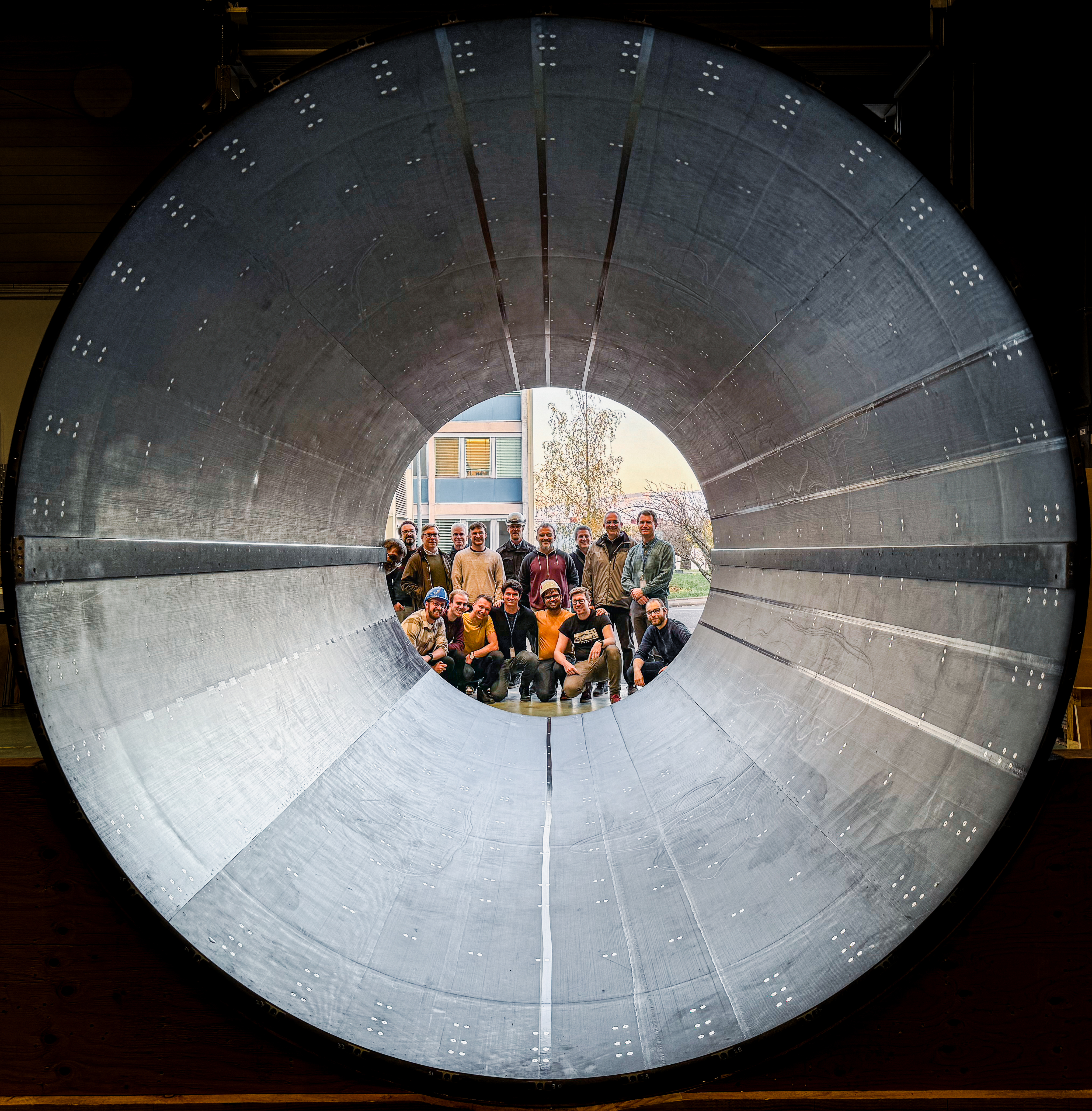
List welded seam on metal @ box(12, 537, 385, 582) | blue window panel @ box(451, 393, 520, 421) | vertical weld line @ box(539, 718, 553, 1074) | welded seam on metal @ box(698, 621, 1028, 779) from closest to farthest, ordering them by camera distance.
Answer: welded seam on metal @ box(12, 537, 385, 582), welded seam on metal @ box(698, 621, 1028, 779), vertical weld line @ box(539, 718, 553, 1074), blue window panel @ box(451, 393, 520, 421)

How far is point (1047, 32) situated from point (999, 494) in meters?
2.61

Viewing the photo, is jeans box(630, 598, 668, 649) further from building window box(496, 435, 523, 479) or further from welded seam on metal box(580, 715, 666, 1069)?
building window box(496, 435, 523, 479)

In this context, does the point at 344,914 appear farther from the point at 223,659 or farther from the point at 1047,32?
the point at 1047,32

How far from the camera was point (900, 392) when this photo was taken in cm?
223

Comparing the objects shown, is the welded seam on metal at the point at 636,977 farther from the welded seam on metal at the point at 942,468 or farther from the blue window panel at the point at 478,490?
the blue window panel at the point at 478,490

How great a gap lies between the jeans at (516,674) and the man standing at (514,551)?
1051mm

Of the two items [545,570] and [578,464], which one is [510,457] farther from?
[545,570]

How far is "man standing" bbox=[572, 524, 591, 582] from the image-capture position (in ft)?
27.8

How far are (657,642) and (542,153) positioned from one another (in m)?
5.43

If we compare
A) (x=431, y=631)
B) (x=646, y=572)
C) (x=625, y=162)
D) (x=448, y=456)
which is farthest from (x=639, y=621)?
(x=448, y=456)

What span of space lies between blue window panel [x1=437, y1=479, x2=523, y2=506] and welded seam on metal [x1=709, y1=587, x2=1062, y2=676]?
1195 cm

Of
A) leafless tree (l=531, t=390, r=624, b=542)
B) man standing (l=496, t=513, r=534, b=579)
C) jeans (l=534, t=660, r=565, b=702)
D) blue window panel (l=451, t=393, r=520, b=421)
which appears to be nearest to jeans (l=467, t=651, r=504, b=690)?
jeans (l=534, t=660, r=565, b=702)

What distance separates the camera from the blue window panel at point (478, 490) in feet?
50.6

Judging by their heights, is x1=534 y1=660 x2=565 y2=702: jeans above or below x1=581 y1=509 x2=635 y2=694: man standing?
below
